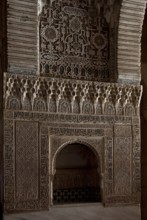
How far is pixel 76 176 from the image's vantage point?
22.0 feet

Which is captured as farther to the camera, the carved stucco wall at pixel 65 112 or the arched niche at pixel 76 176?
the arched niche at pixel 76 176

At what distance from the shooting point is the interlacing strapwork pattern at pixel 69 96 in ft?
18.7

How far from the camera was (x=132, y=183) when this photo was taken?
Result: 6375 mm

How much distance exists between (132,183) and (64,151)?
1.23 meters

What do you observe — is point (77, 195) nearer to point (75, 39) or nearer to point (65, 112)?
point (65, 112)

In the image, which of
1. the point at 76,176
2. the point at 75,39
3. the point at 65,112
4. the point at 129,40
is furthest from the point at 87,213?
the point at 129,40

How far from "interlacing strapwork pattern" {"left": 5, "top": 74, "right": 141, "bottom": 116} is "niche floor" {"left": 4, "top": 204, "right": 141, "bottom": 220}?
1469 millimetres

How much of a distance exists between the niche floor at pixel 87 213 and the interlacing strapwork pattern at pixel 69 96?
147 cm

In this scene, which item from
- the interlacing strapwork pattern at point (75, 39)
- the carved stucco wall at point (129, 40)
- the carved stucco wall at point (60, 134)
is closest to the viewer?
the carved stucco wall at point (60, 134)

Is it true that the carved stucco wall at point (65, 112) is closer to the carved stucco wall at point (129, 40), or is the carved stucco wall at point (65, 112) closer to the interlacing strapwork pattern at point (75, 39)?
the interlacing strapwork pattern at point (75, 39)

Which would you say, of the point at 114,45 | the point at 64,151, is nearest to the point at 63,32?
the point at 114,45

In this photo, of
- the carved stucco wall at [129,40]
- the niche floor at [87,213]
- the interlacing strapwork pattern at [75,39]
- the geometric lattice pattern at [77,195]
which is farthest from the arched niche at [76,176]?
the carved stucco wall at [129,40]

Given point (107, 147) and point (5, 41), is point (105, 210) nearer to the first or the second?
point (107, 147)

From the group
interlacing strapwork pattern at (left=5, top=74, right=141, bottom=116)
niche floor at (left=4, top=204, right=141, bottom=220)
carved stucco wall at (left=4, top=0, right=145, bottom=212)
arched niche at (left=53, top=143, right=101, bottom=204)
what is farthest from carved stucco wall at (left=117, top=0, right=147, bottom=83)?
niche floor at (left=4, top=204, right=141, bottom=220)
